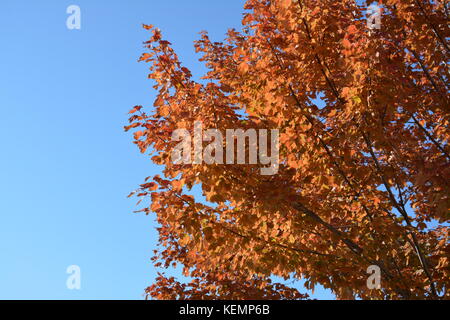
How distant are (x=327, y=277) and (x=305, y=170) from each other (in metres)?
1.58

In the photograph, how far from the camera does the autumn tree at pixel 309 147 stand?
5246mm

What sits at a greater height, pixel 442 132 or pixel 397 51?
pixel 397 51

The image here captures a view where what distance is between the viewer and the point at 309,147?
5789 mm

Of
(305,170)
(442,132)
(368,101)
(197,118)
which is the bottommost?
(305,170)

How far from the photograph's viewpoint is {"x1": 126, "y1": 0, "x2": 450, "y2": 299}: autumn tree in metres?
5.25

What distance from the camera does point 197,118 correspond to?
505 cm

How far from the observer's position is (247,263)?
6000 millimetres

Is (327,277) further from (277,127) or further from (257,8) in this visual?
(257,8)

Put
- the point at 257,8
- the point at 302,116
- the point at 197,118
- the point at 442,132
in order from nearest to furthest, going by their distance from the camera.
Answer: the point at 197,118, the point at 302,116, the point at 257,8, the point at 442,132

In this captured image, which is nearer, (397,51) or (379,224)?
(379,224)
